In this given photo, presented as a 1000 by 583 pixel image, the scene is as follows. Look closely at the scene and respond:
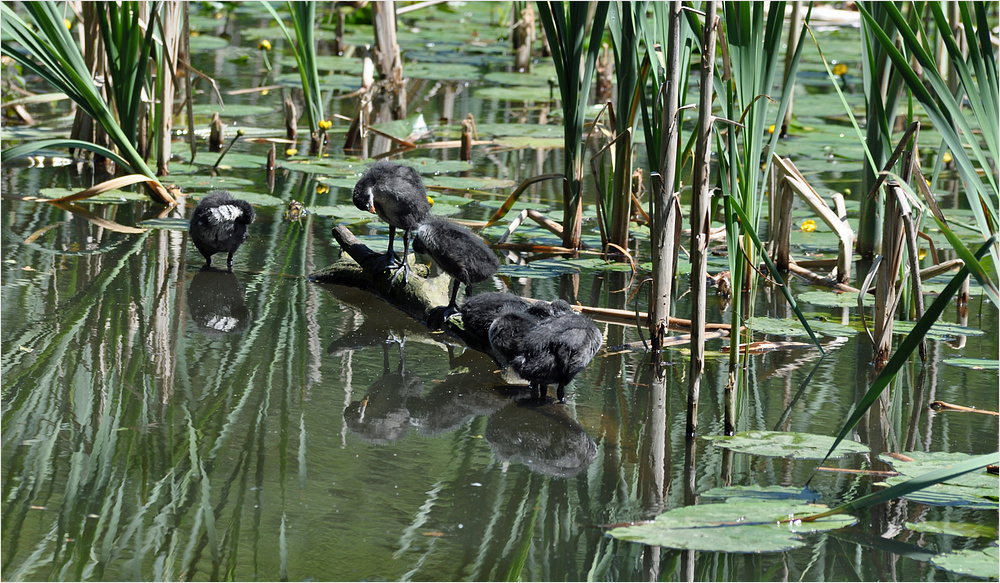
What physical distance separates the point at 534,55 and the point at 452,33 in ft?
5.07

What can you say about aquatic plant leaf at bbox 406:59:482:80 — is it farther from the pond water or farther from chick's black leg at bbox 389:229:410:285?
chick's black leg at bbox 389:229:410:285

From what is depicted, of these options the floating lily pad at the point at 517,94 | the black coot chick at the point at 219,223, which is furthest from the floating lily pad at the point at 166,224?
the floating lily pad at the point at 517,94

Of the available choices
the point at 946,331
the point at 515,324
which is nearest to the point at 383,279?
the point at 515,324

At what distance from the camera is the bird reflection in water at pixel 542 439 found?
3.04m

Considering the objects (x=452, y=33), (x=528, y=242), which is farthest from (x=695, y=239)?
(x=452, y=33)

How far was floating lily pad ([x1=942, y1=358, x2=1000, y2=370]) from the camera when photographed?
3.89m

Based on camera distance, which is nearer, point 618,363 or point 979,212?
point 979,212

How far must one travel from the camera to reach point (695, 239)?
3.12m

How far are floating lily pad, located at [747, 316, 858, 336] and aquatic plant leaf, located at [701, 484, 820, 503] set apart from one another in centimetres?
158

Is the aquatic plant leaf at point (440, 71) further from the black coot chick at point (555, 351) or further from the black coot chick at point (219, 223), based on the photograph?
the black coot chick at point (555, 351)

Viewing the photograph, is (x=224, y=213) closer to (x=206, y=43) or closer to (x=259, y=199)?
(x=259, y=199)

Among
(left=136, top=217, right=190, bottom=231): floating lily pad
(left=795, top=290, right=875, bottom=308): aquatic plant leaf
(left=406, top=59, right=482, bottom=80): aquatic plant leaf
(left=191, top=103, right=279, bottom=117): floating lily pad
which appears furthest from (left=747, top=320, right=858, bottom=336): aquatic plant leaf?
(left=406, top=59, right=482, bottom=80): aquatic plant leaf

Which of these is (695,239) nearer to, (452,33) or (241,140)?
(241,140)

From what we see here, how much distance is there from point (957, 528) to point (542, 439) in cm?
126
